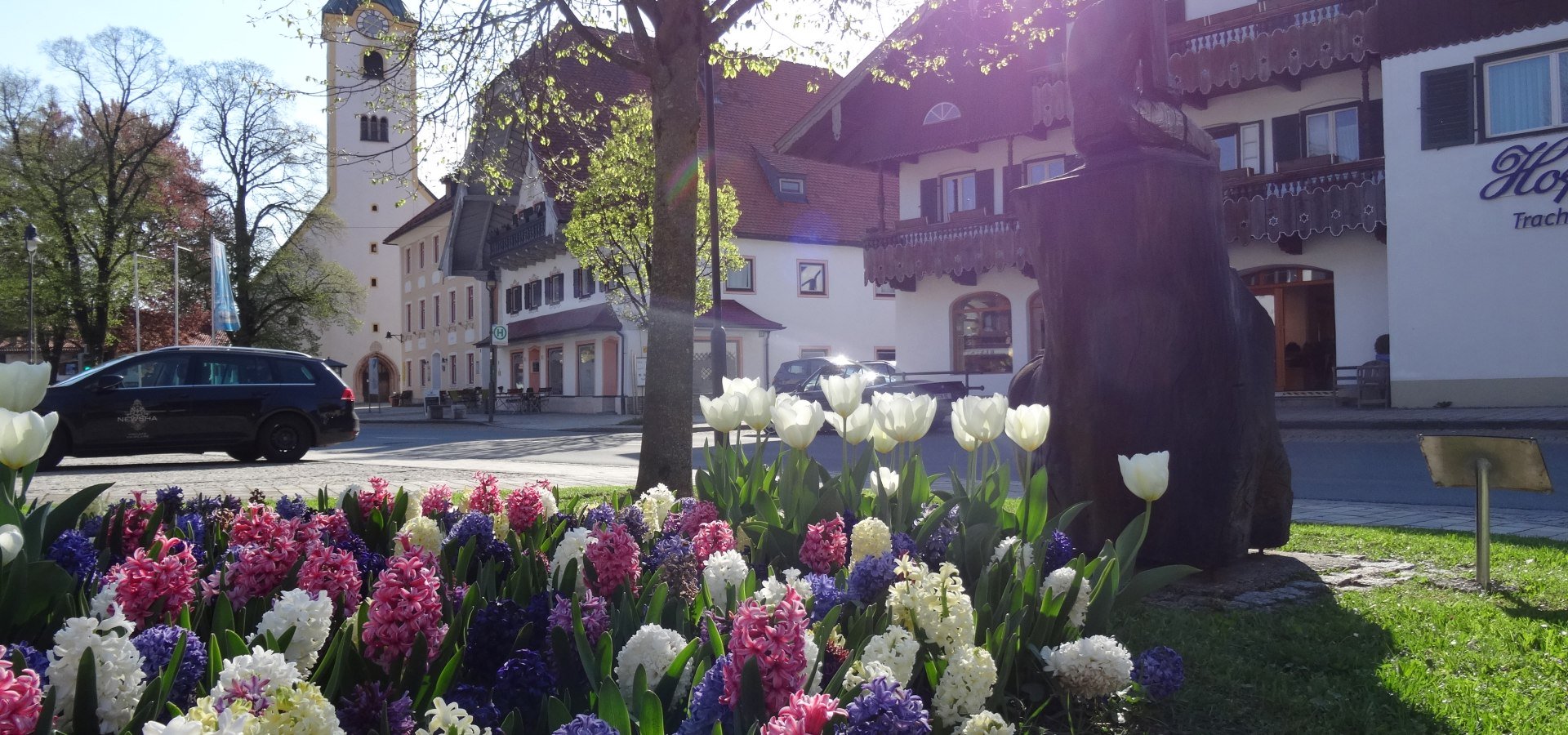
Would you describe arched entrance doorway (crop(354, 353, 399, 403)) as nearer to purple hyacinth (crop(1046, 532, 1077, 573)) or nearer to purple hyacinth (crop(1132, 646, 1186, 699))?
purple hyacinth (crop(1046, 532, 1077, 573))

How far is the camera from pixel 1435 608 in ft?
14.3

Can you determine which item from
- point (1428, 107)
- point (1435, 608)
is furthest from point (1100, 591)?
point (1428, 107)

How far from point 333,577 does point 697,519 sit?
139 cm

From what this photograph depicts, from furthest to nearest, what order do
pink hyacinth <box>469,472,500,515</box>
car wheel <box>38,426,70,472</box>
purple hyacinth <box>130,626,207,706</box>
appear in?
car wheel <box>38,426,70,472</box>
pink hyacinth <box>469,472,500,515</box>
purple hyacinth <box>130,626,207,706</box>

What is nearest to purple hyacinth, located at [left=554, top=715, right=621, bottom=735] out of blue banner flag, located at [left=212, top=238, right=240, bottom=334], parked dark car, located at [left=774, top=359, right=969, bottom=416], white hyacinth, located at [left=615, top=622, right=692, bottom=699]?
white hyacinth, located at [left=615, top=622, right=692, bottom=699]

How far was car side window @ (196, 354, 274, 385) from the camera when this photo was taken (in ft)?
50.7

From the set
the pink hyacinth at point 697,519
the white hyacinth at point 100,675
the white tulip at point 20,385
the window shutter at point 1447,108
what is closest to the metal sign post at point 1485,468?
the pink hyacinth at point 697,519

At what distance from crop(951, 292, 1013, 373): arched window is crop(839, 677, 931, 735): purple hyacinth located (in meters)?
26.9

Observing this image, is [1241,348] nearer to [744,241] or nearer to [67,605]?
[67,605]

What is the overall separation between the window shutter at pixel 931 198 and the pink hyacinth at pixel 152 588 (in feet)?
90.2

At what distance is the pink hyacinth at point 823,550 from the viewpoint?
10.0 ft

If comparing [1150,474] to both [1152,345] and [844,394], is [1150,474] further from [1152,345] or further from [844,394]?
[1152,345]

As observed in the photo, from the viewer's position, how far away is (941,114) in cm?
2848

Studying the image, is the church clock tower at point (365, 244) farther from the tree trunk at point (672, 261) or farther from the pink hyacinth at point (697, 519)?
the pink hyacinth at point (697, 519)
